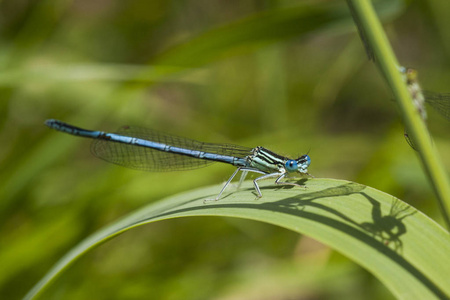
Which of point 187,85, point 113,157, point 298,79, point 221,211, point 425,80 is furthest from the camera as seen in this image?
point 187,85

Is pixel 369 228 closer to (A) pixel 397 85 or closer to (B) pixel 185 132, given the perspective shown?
(A) pixel 397 85

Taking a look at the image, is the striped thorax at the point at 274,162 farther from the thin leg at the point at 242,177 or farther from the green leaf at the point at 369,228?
the green leaf at the point at 369,228

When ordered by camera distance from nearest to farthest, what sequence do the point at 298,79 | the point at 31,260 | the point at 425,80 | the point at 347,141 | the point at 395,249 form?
the point at 395,249, the point at 31,260, the point at 347,141, the point at 425,80, the point at 298,79

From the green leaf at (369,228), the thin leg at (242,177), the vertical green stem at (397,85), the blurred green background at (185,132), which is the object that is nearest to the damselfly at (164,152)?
the thin leg at (242,177)

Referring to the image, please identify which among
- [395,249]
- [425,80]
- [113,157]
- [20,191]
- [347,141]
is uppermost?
[425,80]

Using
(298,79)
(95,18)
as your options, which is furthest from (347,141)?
(95,18)

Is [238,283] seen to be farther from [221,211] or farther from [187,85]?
[187,85]

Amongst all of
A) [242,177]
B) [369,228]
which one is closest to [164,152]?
[242,177]
